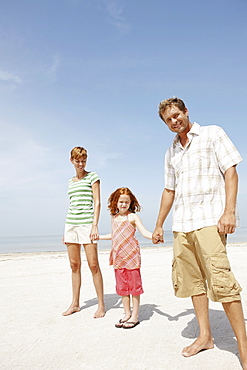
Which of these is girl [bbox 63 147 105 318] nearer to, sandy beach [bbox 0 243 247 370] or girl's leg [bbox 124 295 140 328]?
sandy beach [bbox 0 243 247 370]

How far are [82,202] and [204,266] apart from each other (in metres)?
2.05

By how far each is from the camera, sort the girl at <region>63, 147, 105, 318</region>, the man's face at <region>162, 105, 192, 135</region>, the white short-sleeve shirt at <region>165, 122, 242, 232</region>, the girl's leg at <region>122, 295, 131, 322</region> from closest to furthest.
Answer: the white short-sleeve shirt at <region>165, 122, 242, 232</region>, the man's face at <region>162, 105, 192, 135</region>, the girl's leg at <region>122, 295, 131, 322</region>, the girl at <region>63, 147, 105, 318</region>

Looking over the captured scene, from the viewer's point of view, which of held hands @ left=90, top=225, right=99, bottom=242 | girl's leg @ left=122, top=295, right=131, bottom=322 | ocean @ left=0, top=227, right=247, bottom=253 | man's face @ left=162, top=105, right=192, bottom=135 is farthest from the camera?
ocean @ left=0, top=227, right=247, bottom=253

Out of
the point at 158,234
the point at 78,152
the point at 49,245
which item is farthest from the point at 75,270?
the point at 49,245

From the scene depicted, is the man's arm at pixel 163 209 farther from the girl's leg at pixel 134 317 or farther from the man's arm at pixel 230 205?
the girl's leg at pixel 134 317

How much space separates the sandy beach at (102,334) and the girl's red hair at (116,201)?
1.30 metres

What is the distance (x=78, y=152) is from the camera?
4.58m

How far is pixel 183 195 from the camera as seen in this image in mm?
3055

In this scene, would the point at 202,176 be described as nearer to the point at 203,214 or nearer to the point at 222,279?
the point at 203,214

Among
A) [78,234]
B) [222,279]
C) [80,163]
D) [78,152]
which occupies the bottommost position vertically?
[222,279]

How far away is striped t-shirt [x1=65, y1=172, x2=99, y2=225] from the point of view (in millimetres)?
4486

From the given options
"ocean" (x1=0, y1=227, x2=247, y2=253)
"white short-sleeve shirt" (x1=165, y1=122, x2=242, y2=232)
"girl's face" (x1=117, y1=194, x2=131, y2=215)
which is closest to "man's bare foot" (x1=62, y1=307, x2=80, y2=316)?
"girl's face" (x1=117, y1=194, x2=131, y2=215)

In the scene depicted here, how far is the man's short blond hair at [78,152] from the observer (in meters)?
4.56

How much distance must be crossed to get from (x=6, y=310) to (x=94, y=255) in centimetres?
145
